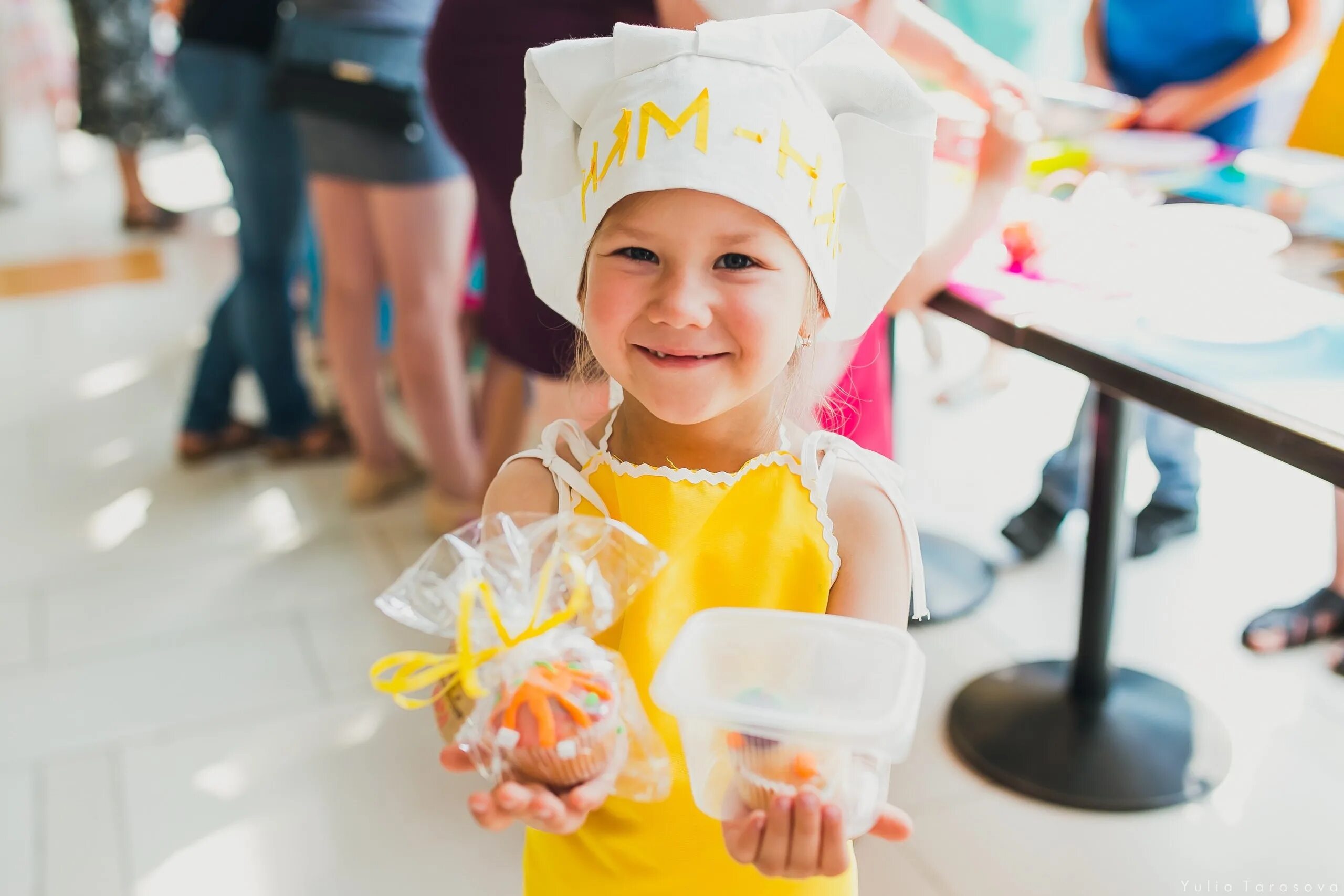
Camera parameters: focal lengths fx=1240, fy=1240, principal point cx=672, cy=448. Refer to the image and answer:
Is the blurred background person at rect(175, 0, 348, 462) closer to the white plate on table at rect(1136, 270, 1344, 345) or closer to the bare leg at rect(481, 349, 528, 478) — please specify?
the bare leg at rect(481, 349, 528, 478)

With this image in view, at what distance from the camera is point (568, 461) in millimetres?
1080

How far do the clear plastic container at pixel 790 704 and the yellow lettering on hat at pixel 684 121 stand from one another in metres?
0.34

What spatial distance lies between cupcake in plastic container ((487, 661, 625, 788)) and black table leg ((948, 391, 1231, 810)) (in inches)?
51.6

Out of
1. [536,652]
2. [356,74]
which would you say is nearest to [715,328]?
[536,652]

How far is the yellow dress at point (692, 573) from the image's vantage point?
3.29ft

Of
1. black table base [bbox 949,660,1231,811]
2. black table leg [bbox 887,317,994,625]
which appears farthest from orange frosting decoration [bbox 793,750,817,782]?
black table leg [bbox 887,317,994,625]

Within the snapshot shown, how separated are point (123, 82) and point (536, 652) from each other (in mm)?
5382

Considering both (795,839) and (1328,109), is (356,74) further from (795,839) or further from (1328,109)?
(795,839)

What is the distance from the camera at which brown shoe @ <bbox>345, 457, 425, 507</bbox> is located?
3.05 meters

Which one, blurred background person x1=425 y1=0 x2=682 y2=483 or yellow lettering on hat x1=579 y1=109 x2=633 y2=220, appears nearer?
yellow lettering on hat x1=579 y1=109 x2=633 y2=220

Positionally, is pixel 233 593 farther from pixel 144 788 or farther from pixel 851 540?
pixel 851 540

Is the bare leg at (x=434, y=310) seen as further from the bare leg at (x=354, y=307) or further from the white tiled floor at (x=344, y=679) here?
the white tiled floor at (x=344, y=679)

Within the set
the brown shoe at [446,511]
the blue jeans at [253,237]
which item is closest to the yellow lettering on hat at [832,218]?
the brown shoe at [446,511]

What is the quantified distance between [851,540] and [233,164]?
241 centimetres
